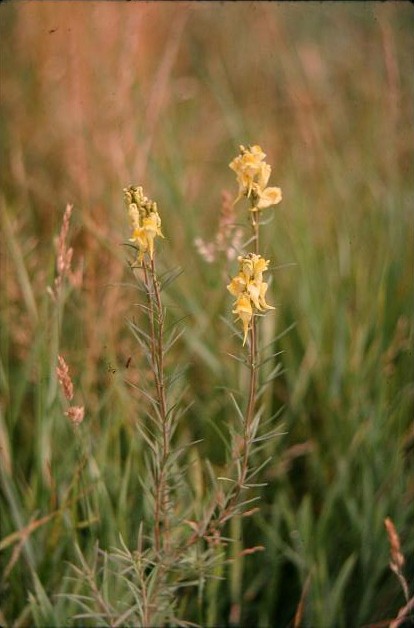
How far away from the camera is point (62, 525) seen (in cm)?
147

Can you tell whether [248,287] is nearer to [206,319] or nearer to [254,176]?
[254,176]

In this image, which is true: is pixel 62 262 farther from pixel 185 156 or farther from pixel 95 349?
pixel 185 156

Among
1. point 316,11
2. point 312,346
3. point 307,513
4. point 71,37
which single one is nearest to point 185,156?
point 71,37

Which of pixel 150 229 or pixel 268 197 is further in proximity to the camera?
pixel 268 197

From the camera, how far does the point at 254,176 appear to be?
3.36 feet

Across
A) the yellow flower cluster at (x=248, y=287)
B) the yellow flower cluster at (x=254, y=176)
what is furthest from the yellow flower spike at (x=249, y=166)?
the yellow flower cluster at (x=248, y=287)

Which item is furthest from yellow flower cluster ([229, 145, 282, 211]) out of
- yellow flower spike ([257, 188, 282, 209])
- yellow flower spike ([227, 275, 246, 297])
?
yellow flower spike ([227, 275, 246, 297])

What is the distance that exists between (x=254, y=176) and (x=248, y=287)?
17 centimetres

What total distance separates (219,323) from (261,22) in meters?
1.85

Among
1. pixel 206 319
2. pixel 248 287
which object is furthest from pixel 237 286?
pixel 206 319

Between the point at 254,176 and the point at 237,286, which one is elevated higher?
the point at 254,176

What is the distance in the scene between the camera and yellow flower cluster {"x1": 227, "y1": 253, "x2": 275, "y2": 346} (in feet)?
3.10

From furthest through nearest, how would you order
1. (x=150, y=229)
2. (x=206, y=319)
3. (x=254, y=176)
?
(x=206, y=319) < (x=254, y=176) < (x=150, y=229)

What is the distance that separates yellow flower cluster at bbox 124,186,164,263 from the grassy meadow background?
168mm
